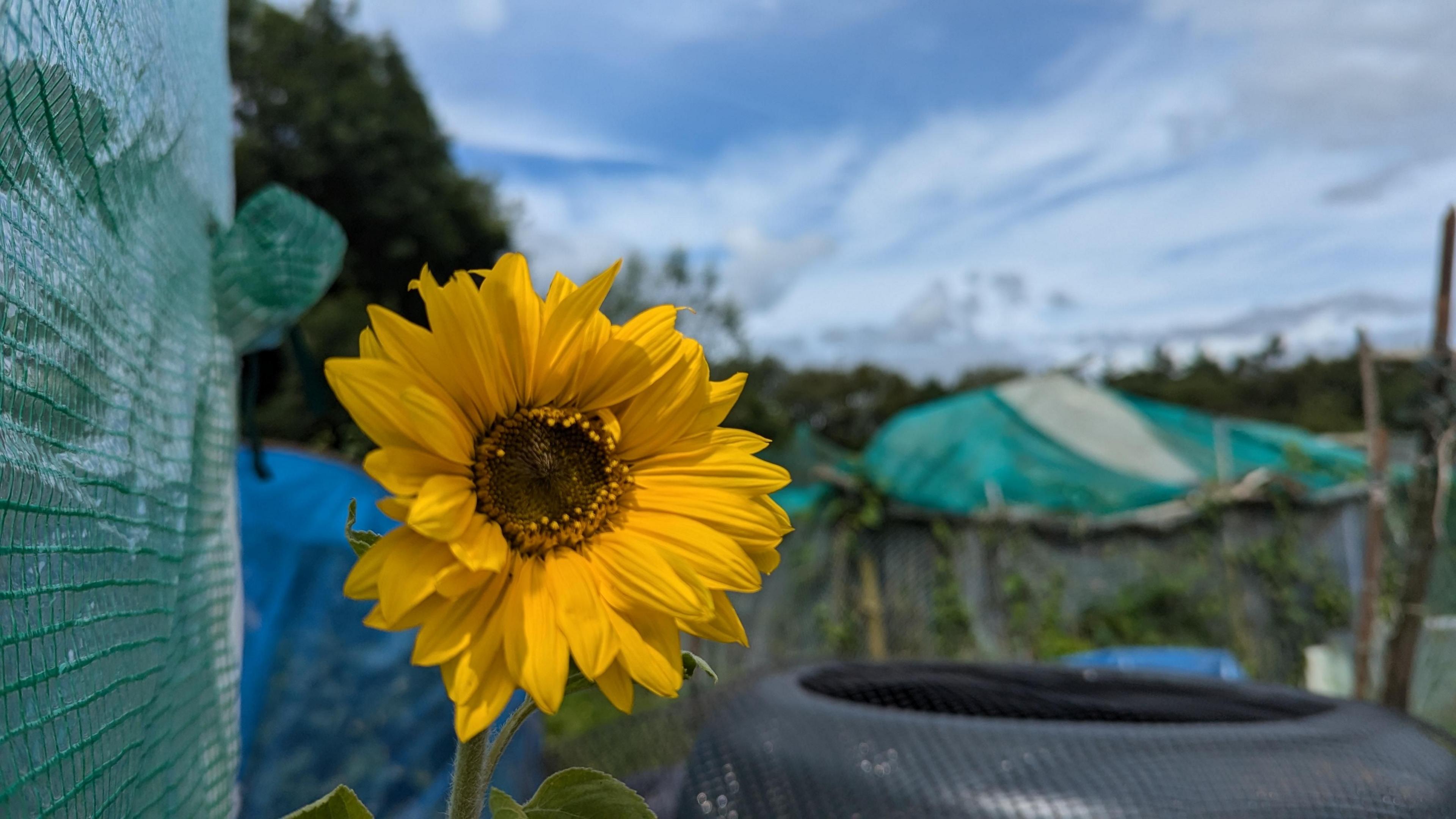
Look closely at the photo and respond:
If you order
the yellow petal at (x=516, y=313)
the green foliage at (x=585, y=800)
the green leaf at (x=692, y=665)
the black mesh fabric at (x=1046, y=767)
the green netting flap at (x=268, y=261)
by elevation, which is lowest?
the black mesh fabric at (x=1046, y=767)

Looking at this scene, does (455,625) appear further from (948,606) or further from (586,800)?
(948,606)

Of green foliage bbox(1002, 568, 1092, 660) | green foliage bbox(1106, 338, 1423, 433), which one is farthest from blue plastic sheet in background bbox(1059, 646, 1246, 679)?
green foliage bbox(1106, 338, 1423, 433)

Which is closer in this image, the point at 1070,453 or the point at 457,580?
the point at 457,580

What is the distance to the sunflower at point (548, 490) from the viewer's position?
1.59 ft

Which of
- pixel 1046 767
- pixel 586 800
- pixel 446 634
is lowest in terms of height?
pixel 1046 767

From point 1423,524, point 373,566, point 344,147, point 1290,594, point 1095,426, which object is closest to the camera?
point 373,566

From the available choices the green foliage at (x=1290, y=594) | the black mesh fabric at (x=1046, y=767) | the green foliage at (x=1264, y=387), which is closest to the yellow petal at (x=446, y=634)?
the black mesh fabric at (x=1046, y=767)

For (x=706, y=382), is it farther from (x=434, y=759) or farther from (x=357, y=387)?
(x=434, y=759)

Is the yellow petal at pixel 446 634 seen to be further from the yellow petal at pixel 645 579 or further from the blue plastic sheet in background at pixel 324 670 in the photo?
the blue plastic sheet in background at pixel 324 670

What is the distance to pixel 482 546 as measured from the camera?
50cm

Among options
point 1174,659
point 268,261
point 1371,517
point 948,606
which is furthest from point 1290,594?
point 268,261

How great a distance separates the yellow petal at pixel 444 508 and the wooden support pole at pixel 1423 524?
14.2 ft

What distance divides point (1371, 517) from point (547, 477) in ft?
16.8

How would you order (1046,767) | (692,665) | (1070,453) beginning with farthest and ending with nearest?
(1070,453) → (1046,767) → (692,665)
